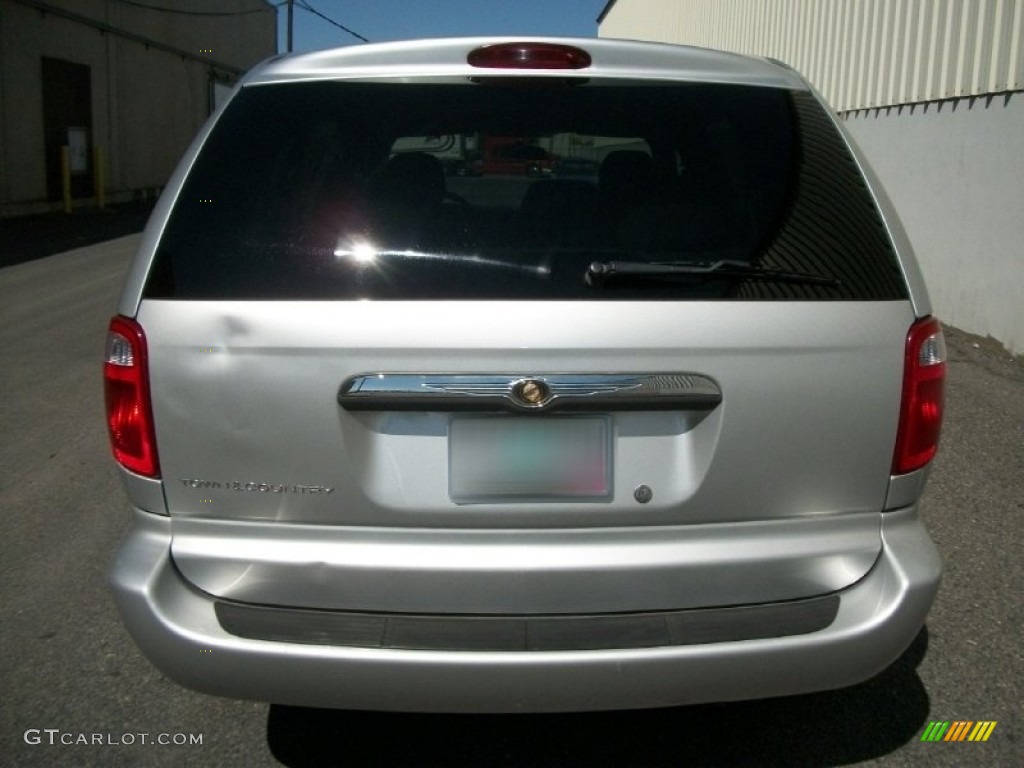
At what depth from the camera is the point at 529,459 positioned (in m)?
2.34

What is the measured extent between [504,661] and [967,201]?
23.9 feet

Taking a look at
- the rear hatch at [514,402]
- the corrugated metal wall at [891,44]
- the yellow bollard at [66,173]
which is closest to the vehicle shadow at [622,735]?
the rear hatch at [514,402]

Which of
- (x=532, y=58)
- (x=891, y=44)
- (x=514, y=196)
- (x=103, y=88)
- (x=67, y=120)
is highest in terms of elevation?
(x=891, y=44)

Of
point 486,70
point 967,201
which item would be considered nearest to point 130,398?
point 486,70

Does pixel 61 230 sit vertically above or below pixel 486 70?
below

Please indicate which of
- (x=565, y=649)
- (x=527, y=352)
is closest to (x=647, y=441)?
(x=527, y=352)

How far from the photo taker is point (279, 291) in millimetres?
2326

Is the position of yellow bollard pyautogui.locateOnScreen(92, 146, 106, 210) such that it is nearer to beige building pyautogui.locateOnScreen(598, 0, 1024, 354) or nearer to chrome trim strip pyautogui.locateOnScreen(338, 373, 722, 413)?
beige building pyautogui.locateOnScreen(598, 0, 1024, 354)

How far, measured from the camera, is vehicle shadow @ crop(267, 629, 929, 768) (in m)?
2.89

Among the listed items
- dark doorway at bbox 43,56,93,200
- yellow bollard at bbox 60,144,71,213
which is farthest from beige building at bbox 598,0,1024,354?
dark doorway at bbox 43,56,93,200

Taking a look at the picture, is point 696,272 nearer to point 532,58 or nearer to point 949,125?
point 532,58

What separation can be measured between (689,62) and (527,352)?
0.94 meters

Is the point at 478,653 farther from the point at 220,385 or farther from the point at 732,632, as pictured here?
the point at 220,385

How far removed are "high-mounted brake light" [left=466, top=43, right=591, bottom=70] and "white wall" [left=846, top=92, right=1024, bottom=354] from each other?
5832mm
